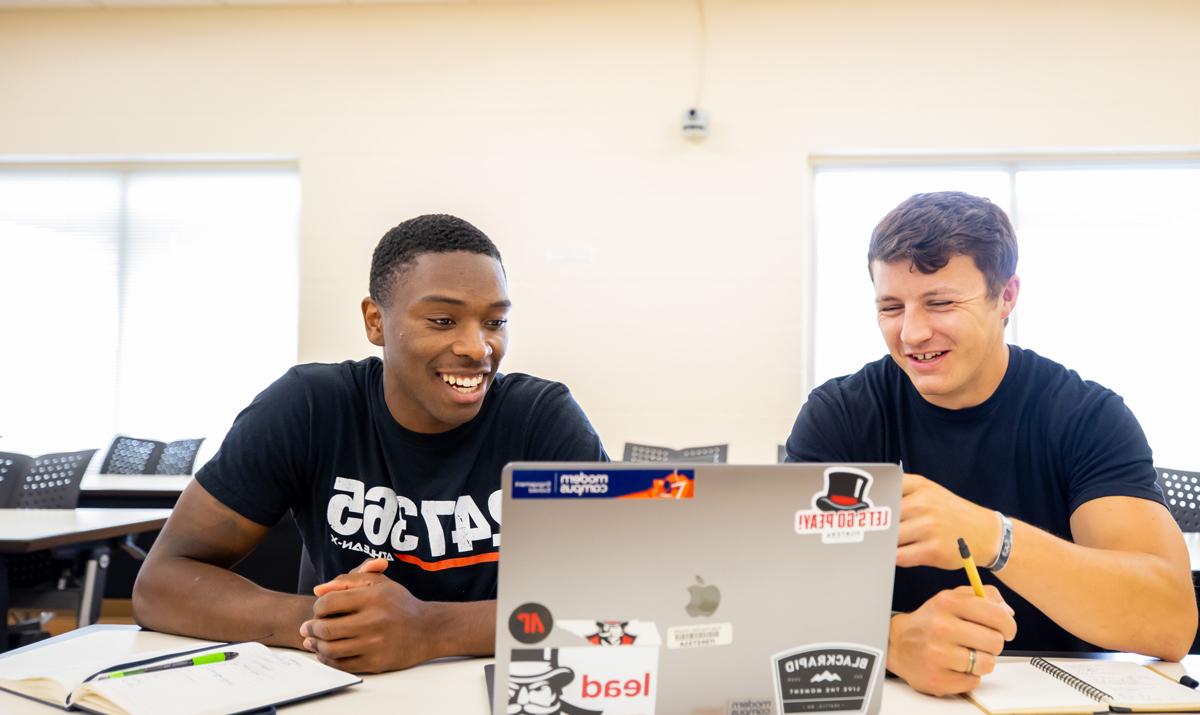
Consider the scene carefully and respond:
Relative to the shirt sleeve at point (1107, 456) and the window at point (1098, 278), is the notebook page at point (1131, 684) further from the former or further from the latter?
the window at point (1098, 278)

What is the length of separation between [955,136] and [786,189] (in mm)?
949

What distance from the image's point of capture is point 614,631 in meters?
0.86

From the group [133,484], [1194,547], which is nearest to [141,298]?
[133,484]

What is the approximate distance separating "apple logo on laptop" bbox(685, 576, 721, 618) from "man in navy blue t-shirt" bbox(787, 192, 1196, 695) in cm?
48

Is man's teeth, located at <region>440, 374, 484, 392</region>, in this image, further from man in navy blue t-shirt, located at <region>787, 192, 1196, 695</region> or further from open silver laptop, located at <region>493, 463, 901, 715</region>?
open silver laptop, located at <region>493, 463, 901, 715</region>

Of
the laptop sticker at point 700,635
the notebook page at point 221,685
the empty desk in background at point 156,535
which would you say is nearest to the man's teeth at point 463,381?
the notebook page at point 221,685

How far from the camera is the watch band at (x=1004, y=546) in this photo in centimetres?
117

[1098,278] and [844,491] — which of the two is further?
[1098,278]

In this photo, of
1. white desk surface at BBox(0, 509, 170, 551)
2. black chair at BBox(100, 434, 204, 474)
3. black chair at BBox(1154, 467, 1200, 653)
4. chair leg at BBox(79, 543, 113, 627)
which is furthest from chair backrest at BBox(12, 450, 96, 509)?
black chair at BBox(1154, 467, 1200, 653)

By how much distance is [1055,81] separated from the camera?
5074 mm

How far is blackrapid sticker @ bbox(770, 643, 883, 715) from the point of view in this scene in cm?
91

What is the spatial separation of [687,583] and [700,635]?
0.18ft

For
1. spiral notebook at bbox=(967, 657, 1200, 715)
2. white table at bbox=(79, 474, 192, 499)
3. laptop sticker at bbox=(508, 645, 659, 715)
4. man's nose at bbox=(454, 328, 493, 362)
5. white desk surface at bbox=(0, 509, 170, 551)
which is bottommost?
white table at bbox=(79, 474, 192, 499)

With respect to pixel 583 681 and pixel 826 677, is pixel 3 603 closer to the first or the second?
pixel 583 681
